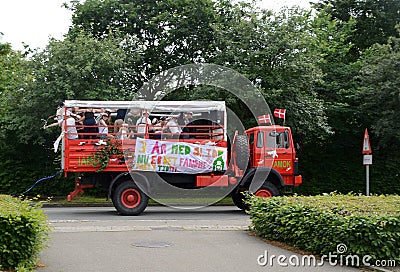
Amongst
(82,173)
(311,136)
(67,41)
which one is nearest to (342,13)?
(311,136)

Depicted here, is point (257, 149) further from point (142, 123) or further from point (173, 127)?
point (142, 123)

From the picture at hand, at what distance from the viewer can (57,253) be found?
9234 millimetres

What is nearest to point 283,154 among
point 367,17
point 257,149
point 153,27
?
point 257,149

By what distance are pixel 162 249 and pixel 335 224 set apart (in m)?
2.98

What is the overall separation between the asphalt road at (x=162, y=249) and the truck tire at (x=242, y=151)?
3088 mm

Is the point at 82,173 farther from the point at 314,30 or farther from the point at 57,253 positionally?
the point at 314,30

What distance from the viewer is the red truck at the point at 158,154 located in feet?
54.1

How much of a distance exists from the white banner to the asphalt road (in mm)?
2430

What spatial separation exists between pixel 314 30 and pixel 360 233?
18533 mm

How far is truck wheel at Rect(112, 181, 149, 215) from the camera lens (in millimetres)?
16672

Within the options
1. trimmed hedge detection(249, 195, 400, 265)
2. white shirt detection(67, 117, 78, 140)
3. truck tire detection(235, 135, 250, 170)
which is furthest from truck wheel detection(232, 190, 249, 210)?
trimmed hedge detection(249, 195, 400, 265)

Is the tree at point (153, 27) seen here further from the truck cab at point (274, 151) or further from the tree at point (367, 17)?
the truck cab at point (274, 151)

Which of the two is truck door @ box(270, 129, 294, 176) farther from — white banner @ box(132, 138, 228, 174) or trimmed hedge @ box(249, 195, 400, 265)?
trimmed hedge @ box(249, 195, 400, 265)

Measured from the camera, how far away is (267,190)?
57.1 feet
